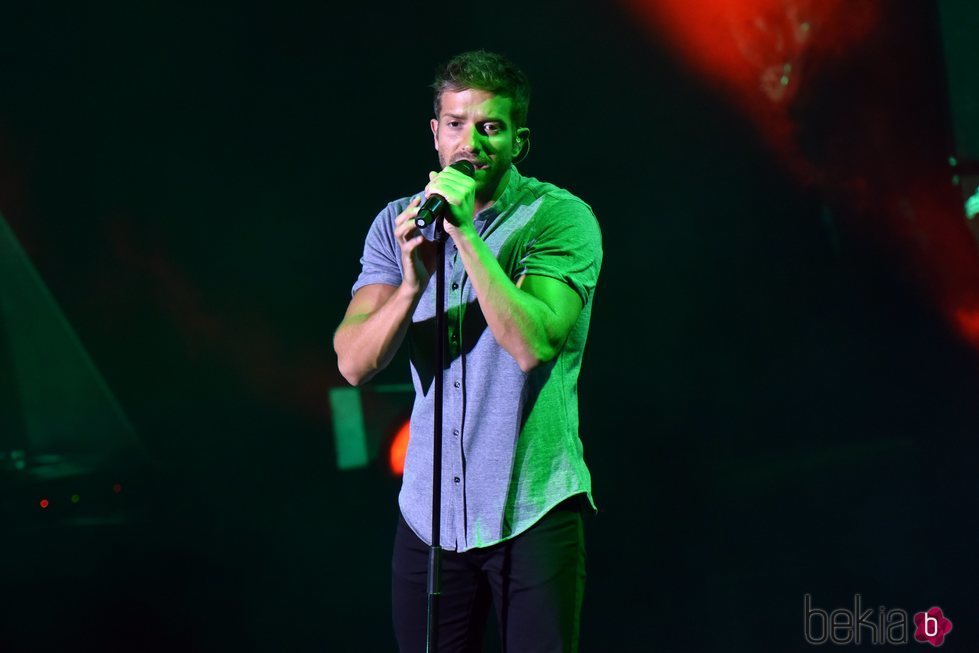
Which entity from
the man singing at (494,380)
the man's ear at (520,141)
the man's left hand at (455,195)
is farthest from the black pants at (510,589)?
the man's ear at (520,141)

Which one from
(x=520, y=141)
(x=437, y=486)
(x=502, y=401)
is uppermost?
(x=520, y=141)

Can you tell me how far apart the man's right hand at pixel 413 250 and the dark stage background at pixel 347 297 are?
161cm

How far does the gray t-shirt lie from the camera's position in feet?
4.84

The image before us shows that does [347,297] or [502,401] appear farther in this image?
[347,297]

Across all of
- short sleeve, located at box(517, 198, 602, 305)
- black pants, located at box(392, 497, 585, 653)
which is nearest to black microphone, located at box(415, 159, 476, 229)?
short sleeve, located at box(517, 198, 602, 305)

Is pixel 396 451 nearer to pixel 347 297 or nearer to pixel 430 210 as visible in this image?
pixel 347 297

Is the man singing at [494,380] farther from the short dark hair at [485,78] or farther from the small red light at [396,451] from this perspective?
the small red light at [396,451]

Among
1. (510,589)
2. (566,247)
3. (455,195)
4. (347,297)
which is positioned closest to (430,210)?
(455,195)

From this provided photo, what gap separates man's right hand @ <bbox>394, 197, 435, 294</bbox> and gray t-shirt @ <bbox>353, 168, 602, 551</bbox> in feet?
0.09

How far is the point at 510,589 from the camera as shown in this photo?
1468mm

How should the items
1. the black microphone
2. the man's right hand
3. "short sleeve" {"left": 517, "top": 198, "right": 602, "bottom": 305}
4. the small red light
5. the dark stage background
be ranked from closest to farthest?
1. the black microphone
2. the man's right hand
3. "short sleeve" {"left": 517, "top": 198, "right": 602, "bottom": 305}
4. the dark stage background
5. the small red light

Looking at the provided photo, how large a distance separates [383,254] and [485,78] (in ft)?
1.23

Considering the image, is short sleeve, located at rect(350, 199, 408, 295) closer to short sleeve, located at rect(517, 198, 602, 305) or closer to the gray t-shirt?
the gray t-shirt

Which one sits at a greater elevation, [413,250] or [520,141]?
[520,141]
